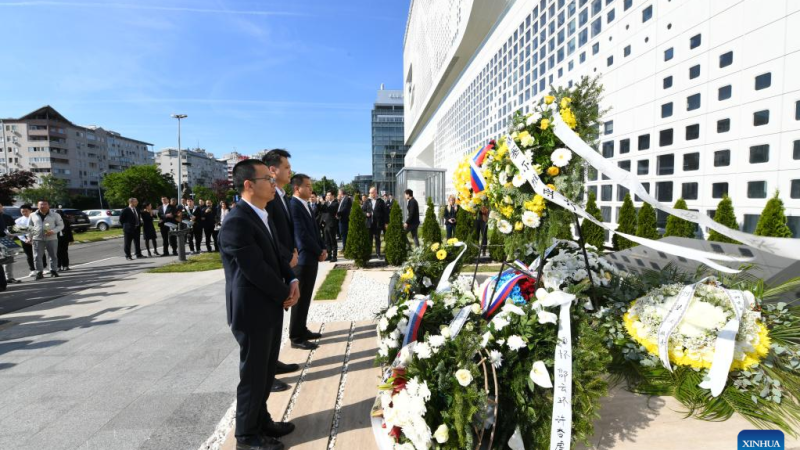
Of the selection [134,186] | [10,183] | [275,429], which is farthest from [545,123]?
[134,186]

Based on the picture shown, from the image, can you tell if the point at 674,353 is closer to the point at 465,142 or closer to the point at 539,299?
the point at 539,299

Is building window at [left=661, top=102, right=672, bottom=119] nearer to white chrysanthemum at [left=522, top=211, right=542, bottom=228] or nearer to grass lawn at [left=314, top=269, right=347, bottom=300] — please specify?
white chrysanthemum at [left=522, top=211, right=542, bottom=228]

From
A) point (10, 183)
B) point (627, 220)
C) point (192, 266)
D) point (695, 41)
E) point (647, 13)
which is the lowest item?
point (192, 266)

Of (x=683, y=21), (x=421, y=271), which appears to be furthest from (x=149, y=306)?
(x=683, y=21)

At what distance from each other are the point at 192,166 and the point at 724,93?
465ft

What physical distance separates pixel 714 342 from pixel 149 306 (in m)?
7.11

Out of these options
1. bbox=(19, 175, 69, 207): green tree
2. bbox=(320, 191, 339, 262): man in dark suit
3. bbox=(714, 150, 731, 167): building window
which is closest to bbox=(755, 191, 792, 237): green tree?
bbox=(714, 150, 731, 167): building window

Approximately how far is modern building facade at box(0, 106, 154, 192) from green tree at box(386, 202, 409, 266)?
87.7m

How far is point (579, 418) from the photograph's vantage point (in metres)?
1.84

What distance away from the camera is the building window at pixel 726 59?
21.3 feet

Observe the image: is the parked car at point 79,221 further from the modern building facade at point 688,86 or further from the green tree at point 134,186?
the green tree at point 134,186

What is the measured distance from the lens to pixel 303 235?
4031mm

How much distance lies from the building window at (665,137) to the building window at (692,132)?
400mm

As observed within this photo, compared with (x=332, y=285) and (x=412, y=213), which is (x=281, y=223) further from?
(x=412, y=213)
